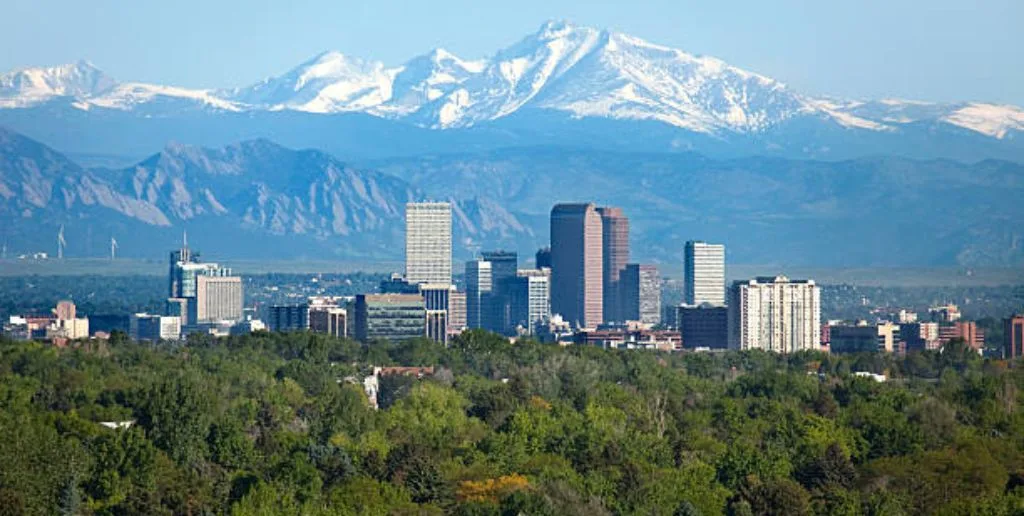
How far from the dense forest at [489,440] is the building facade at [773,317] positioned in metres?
81.5

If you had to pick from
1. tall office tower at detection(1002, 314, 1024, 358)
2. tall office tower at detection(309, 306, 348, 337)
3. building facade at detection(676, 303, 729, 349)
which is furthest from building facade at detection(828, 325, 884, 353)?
tall office tower at detection(309, 306, 348, 337)

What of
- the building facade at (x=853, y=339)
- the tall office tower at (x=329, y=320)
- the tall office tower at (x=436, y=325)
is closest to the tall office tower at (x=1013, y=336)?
the building facade at (x=853, y=339)

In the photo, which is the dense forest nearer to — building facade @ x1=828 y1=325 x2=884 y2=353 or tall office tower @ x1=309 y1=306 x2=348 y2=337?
building facade @ x1=828 y1=325 x2=884 y2=353

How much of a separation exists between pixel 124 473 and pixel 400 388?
3802 centimetres

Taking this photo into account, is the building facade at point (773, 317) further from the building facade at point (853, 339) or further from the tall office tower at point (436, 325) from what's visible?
the tall office tower at point (436, 325)

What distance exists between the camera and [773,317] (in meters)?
194

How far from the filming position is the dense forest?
5741 centimetres

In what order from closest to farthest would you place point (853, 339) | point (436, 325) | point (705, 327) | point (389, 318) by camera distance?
point (853, 339)
point (389, 318)
point (436, 325)
point (705, 327)

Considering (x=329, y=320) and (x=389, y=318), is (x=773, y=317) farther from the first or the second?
(x=329, y=320)

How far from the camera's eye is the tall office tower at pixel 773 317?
190 m

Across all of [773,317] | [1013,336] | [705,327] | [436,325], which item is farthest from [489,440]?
[705,327]

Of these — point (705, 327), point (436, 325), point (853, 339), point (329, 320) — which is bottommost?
point (853, 339)

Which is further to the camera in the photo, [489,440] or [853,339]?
[853,339]

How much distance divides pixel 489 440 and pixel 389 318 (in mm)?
113517
